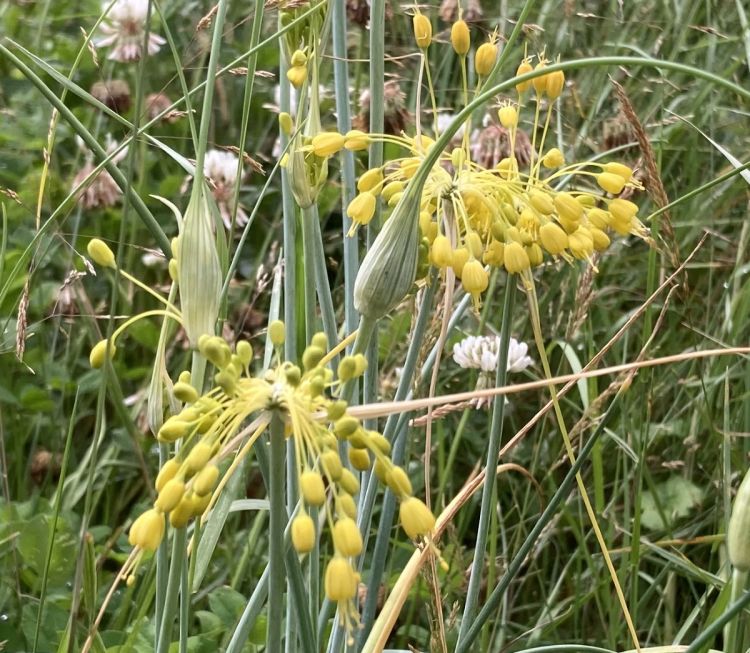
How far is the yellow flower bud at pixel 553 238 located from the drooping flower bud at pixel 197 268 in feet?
0.69

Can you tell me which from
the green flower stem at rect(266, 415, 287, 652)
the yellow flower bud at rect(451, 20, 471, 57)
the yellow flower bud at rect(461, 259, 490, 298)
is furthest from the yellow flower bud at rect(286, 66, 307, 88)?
the green flower stem at rect(266, 415, 287, 652)

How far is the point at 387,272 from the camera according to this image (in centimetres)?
59

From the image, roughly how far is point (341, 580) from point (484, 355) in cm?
77

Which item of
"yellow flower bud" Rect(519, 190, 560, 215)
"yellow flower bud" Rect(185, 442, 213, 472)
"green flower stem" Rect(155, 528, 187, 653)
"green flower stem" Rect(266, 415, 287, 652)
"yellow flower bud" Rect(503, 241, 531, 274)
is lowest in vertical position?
"green flower stem" Rect(155, 528, 187, 653)

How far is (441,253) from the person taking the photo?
62 cm

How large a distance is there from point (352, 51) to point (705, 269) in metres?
0.86

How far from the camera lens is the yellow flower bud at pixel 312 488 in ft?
1.52

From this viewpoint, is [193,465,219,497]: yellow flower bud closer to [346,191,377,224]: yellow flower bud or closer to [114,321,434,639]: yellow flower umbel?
[114,321,434,639]: yellow flower umbel

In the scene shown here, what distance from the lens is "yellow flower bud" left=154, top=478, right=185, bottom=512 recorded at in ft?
1.57

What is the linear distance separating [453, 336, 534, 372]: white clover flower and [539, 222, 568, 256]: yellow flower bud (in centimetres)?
56

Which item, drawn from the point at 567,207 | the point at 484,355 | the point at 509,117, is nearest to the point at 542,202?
the point at 567,207

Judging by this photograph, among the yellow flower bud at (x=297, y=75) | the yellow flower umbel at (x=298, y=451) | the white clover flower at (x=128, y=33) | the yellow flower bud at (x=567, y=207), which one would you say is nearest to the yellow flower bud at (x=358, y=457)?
the yellow flower umbel at (x=298, y=451)

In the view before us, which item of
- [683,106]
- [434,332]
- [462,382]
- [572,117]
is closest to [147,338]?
[462,382]

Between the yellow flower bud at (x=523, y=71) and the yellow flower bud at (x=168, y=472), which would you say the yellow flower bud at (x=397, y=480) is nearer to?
the yellow flower bud at (x=168, y=472)
